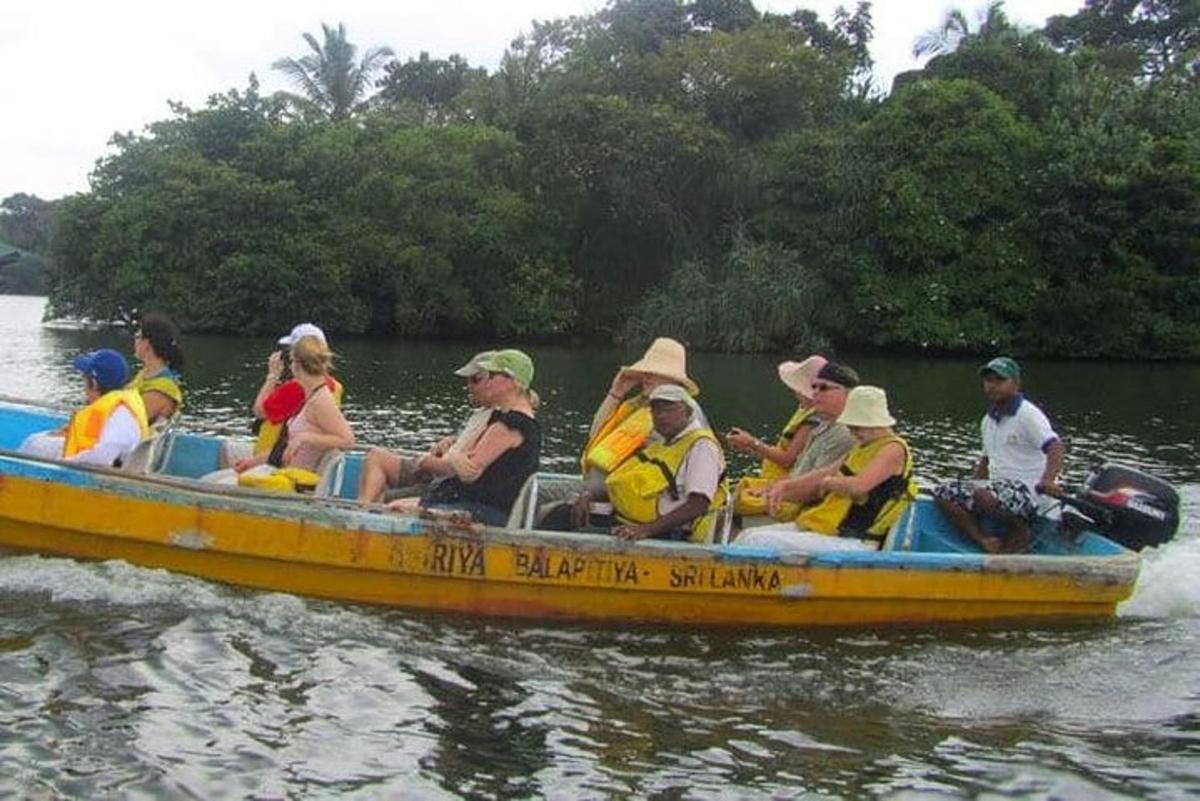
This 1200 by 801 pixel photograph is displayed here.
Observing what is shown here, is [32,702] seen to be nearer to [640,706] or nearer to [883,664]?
[640,706]

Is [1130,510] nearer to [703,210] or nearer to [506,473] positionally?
[506,473]

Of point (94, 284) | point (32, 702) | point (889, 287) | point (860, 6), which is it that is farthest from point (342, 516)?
point (860, 6)

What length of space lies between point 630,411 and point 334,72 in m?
51.9

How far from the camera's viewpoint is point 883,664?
8.49m

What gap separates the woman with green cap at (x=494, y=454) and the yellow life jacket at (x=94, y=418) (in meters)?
2.12

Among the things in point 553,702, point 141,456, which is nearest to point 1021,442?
point 553,702

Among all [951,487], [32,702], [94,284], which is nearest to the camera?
[32,702]

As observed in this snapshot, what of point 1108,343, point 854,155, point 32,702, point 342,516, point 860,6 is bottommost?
point 32,702

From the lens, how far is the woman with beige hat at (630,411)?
29.7 feet

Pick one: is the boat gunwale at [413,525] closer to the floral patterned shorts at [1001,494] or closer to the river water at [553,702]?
the river water at [553,702]

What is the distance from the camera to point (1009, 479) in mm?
10109

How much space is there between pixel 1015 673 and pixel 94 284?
43.3 m

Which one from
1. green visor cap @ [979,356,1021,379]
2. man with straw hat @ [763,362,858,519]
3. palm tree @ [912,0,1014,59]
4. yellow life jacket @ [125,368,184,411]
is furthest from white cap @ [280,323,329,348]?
palm tree @ [912,0,1014,59]

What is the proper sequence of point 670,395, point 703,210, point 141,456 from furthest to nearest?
point 703,210, point 141,456, point 670,395
